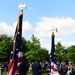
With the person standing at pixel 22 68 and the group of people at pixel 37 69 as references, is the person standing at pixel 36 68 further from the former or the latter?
the person standing at pixel 22 68

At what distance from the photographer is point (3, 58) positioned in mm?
80938

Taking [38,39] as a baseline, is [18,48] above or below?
below

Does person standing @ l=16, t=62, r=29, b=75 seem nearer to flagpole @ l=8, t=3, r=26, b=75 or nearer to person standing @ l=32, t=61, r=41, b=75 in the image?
flagpole @ l=8, t=3, r=26, b=75

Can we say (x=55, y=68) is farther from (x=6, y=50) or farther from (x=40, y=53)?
(x=6, y=50)

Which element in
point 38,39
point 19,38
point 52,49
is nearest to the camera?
point 19,38

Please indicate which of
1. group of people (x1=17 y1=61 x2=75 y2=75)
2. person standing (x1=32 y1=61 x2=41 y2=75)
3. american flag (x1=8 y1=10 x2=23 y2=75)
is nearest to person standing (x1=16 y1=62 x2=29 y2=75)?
group of people (x1=17 y1=61 x2=75 y2=75)

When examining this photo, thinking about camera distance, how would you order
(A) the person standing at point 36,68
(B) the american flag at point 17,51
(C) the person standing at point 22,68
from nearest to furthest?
(C) the person standing at point 22,68, (B) the american flag at point 17,51, (A) the person standing at point 36,68

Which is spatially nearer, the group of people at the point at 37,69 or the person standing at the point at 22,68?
the person standing at the point at 22,68

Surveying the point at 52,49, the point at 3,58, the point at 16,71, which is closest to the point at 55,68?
the point at 52,49

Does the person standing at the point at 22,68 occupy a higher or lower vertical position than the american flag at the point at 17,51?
lower

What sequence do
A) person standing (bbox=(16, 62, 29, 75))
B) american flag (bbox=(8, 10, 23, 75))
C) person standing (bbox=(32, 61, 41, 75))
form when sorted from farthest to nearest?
1. person standing (bbox=(32, 61, 41, 75))
2. american flag (bbox=(8, 10, 23, 75))
3. person standing (bbox=(16, 62, 29, 75))

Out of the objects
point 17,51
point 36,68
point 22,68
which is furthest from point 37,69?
point 22,68

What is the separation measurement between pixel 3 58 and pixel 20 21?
66.6m

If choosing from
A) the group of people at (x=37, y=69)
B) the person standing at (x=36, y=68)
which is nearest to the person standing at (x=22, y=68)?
the group of people at (x=37, y=69)
